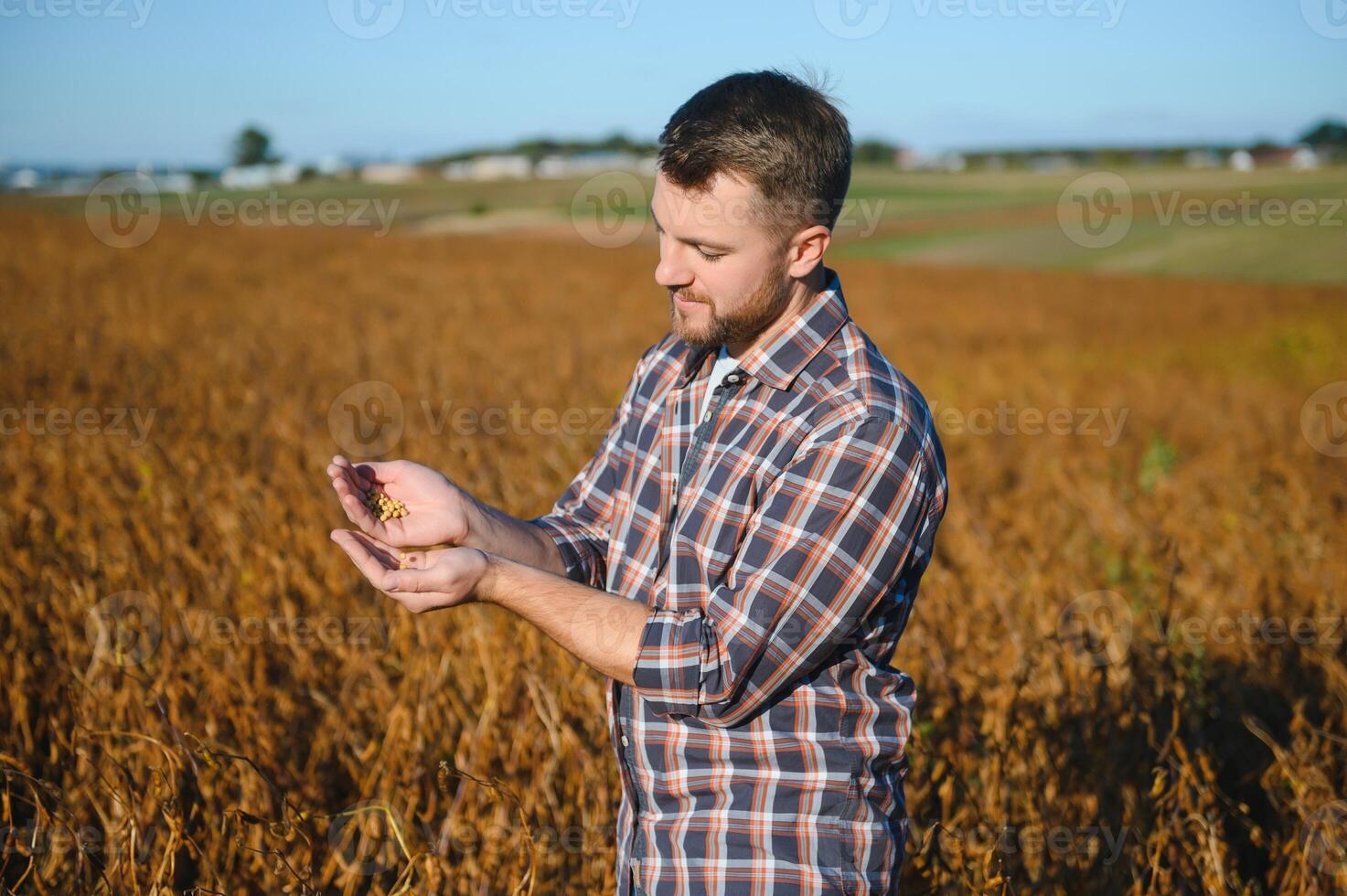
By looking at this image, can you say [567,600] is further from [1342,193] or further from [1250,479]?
[1342,193]

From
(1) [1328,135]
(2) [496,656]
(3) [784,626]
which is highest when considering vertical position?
(1) [1328,135]

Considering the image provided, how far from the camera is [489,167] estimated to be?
250 feet

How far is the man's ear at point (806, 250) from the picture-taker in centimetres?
157

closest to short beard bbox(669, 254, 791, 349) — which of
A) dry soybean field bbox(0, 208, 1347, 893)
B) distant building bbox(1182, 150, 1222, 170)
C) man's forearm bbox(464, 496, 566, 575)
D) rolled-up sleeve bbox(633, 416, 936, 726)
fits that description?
rolled-up sleeve bbox(633, 416, 936, 726)

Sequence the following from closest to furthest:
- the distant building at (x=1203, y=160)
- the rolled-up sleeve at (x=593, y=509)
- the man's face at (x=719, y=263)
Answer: the man's face at (x=719, y=263), the rolled-up sleeve at (x=593, y=509), the distant building at (x=1203, y=160)

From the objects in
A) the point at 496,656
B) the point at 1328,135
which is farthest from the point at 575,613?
the point at 1328,135

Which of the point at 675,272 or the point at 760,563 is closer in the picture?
the point at 760,563

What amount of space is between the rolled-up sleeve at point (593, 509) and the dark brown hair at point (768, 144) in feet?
1.73

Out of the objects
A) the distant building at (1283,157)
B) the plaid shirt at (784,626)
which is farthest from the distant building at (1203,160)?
the plaid shirt at (784,626)

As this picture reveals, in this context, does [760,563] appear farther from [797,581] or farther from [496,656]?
[496,656]

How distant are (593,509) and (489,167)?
78.2m

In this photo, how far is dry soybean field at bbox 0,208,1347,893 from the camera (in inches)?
91.7

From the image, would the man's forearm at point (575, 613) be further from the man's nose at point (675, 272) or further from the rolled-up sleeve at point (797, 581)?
the man's nose at point (675, 272)

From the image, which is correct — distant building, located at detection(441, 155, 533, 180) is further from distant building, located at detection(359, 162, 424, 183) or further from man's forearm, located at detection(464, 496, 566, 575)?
man's forearm, located at detection(464, 496, 566, 575)
